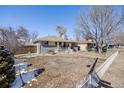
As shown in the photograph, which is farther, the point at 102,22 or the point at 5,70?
the point at 102,22

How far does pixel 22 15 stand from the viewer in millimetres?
4070

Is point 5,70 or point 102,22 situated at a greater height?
point 102,22

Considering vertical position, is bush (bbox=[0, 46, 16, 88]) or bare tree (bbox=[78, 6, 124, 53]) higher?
bare tree (bbox=[78, 6, 124, 53])

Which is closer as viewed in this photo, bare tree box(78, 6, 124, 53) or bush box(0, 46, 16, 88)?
bush box(0, 46, 16, 88)

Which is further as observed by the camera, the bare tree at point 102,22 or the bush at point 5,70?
the bare tree at point 102,22

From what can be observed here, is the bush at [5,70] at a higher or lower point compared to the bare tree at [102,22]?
lower
